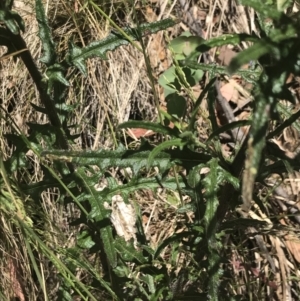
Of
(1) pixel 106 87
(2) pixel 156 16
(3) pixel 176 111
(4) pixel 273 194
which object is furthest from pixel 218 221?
(2) pixel 156 16

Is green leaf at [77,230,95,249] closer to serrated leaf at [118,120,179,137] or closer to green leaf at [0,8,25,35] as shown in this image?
serrated leaf at [118,120,179,137]

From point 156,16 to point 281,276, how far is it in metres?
1.20

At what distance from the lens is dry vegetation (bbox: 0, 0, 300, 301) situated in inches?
81.4

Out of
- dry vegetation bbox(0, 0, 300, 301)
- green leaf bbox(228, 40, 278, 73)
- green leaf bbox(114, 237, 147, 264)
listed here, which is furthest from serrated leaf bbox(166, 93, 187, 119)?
green leaf bbox(228, 40, 278, 73)

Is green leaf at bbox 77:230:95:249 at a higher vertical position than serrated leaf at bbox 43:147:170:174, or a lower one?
lower

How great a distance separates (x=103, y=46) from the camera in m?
1.37

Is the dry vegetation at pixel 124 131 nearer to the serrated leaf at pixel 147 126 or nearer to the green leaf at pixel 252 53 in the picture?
the serrated leaf at pixel 147 126

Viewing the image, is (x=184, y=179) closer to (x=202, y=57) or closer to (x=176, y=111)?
(x=176, y=111)

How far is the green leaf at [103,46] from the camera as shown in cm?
135

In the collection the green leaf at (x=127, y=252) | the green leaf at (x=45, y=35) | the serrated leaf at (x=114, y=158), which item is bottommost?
the green leaf at (x=127, y=252)

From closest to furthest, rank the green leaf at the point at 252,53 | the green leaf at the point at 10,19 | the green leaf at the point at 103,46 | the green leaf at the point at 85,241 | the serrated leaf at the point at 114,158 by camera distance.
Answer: the green leaf at the point at 252,53 → the green leaf at the point at 10,19 → the serrated leaf at the point at 114,158 → the green leaf at the point at 103,46 → the green leaf at the point at 85,241

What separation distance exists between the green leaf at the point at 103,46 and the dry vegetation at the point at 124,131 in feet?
2.45

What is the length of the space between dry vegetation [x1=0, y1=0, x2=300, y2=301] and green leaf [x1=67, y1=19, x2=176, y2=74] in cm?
75

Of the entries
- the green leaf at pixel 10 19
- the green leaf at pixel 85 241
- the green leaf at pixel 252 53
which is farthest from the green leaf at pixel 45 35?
the green leaf at pixel 252 53
